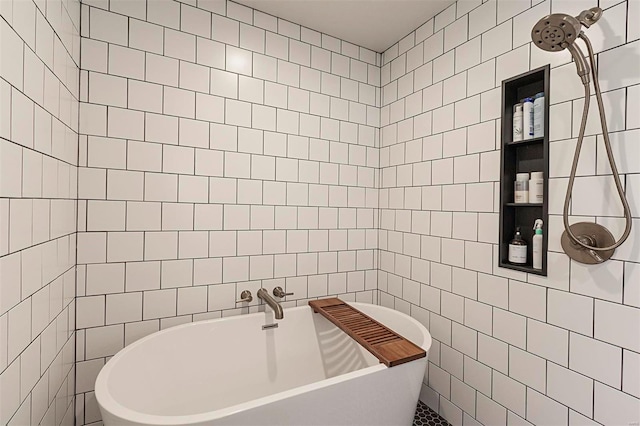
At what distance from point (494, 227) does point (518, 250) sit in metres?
0.16

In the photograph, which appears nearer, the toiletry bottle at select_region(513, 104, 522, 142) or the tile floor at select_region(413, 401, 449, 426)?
the toiletry bottle at select_region(513, 104, 522, 142)

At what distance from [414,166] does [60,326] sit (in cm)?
211

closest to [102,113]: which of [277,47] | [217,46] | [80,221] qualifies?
[80,221]

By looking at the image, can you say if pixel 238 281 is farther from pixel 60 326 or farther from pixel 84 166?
pixel 84 166

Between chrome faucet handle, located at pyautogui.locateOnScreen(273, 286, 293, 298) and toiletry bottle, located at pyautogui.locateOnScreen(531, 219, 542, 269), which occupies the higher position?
toiletry bottle, located at pyautogui.locateOnScreen(531, 219, 542, 269)

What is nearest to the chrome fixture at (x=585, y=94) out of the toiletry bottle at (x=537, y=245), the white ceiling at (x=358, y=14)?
the toiletry bottle at (x=537, y=245)

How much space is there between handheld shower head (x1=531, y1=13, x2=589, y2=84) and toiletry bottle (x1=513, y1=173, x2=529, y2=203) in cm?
48

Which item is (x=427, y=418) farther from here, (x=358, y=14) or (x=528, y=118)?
(x=358, y=14)

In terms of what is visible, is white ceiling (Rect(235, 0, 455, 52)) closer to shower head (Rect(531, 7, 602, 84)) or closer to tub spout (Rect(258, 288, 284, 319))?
shower head (Rect(531, 7, 602, 84))

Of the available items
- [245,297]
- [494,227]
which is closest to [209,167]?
[245,297]

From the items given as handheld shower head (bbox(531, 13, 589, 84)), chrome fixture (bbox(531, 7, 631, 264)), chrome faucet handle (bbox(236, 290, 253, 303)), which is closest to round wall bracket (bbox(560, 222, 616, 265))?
chrome fixture (bbox(531, 7, 631, 264))

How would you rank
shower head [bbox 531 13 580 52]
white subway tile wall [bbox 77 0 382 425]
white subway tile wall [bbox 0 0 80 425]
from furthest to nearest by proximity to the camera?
white subway tile wall [bbox 77 0 382 425]
shower head [bbox 531 13 580 52]
white subway tile wall [bbox 0 0 80 425]

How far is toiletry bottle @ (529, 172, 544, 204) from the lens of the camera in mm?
1479

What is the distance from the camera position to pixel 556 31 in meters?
1.16
